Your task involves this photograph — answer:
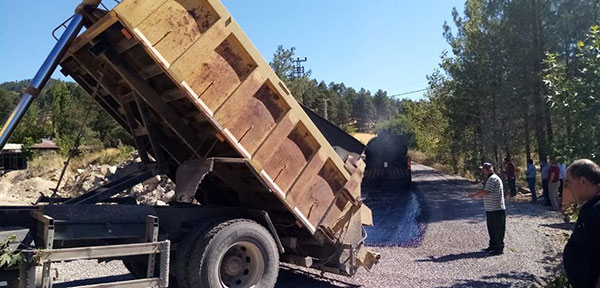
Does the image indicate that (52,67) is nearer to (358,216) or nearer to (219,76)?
(219,76)

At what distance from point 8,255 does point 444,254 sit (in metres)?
6.48

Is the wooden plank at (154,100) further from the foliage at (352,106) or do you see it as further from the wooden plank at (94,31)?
the foliage at (352,106)

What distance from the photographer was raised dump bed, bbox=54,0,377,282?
4.40m

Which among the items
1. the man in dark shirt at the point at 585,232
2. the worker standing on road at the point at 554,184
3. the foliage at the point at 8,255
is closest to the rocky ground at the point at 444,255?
the worker standing on road at the point at 554,184

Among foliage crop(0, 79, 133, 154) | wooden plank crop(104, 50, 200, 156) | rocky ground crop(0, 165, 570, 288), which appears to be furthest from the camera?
foliage crop(0, 79, 133, 154)

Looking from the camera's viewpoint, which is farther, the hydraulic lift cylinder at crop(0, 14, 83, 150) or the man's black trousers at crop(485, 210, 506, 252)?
the man's black trousers at crop(485, 210, 506, 252)

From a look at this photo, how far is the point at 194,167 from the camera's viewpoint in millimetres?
4977

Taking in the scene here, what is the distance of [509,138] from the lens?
20.1 m

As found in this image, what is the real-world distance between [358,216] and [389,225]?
206 inches

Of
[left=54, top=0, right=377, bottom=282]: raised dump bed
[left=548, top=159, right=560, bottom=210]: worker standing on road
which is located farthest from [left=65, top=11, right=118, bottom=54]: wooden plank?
[left=548, top=159, right=560, bottom=210]: worker standing on road

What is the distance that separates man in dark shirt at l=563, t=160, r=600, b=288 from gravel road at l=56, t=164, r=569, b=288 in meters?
3.31

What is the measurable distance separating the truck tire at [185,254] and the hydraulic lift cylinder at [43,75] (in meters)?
1.89

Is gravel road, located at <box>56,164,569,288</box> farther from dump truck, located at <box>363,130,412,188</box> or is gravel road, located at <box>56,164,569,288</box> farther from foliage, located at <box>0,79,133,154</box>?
foliage, located at <box>0,79,133,154</box>

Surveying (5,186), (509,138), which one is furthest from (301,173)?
(5,186)
